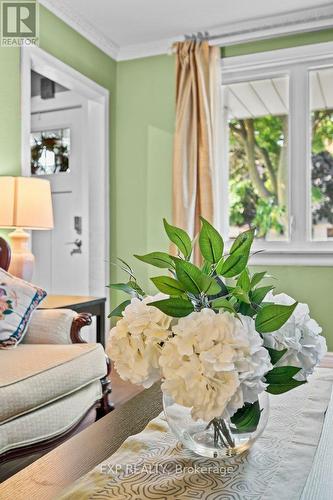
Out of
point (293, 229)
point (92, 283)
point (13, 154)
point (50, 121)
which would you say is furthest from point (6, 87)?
point (293, 229)

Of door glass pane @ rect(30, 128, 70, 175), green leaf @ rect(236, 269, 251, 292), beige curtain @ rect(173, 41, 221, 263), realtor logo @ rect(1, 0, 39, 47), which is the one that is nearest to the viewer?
green leaf @ rect(236, 269, 251, 292)

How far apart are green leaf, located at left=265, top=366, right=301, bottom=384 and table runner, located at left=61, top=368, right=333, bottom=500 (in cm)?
17

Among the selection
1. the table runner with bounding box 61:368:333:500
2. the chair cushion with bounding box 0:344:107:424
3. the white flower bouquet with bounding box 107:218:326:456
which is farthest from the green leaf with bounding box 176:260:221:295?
the chair cushion with bounding box 0:344:107:424

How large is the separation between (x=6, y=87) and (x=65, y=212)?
1.23 meters

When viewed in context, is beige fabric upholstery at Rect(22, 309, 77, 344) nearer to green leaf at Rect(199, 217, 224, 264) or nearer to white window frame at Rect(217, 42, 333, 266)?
green leaf at Rect(199, 217, 224, 264)

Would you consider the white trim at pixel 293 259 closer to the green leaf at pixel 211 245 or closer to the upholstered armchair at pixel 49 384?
the upholstered armchair at pixel 49 384

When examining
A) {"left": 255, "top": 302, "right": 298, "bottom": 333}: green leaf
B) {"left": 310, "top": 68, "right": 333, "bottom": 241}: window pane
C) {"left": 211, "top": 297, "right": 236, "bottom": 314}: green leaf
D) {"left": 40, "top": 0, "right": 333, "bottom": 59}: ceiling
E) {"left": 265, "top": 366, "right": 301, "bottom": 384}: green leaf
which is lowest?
{"left": 265, "top": 366, "right": 301, "bottom": 384}: green leaf

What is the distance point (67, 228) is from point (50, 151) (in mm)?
677

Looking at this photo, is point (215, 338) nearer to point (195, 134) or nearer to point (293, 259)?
point (293, 259)

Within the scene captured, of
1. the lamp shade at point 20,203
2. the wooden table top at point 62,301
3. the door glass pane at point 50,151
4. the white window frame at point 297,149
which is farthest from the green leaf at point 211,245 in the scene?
the door glass pane at point 50,151

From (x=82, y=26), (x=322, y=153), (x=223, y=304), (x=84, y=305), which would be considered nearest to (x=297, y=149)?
(x=322, y=153)

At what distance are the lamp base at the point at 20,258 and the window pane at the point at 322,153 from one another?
2.06 m

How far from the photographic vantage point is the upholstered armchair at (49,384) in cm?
157

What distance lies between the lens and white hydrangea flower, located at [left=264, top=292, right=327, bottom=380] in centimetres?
91
